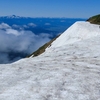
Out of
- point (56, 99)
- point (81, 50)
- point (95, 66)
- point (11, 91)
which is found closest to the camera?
point (56, 99)

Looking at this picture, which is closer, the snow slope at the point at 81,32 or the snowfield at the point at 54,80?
the snowfield at the point at 54,80

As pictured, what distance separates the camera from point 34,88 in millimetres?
13945

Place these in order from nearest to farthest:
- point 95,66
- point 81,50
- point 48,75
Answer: point 48,75 → point 95,66 → point 81,50

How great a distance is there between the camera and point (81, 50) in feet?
84.9

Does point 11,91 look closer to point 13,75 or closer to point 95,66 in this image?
point 13,75

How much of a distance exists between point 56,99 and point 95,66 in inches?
300

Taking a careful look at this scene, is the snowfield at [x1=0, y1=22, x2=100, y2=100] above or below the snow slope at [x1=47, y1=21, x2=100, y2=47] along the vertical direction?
below

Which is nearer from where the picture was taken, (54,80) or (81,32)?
(54,80)

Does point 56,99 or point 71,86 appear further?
point 71,86

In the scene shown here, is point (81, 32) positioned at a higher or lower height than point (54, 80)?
higher

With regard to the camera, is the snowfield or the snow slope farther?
the snow slope

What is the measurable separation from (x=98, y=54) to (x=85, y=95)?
37.1 feet

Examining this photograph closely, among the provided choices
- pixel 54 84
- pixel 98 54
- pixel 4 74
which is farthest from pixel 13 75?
pixel 98 54

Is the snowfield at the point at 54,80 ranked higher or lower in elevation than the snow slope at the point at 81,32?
lower
